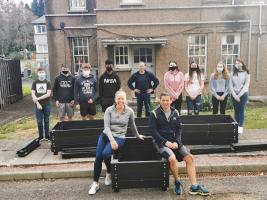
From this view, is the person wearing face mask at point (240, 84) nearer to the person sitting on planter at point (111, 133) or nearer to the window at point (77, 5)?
the person sitting on planter at point (111, 133)

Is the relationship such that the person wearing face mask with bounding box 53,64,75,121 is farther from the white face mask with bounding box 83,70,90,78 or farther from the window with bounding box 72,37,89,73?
the window with bounding box 72,37,89,73

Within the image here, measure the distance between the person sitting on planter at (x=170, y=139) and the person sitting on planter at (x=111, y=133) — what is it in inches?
16.7

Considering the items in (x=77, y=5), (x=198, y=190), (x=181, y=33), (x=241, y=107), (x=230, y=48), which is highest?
(x=77, y=5)

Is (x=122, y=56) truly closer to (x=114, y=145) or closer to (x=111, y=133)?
(x=111, y=133)

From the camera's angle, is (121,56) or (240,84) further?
(121,56)

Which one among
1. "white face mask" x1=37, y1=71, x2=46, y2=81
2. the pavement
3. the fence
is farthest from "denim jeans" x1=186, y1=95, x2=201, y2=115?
the fence

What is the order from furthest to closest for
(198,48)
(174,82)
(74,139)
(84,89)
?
(198,48) → (174,82) → (84,89) → (74,139)

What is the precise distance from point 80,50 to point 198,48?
6.39m

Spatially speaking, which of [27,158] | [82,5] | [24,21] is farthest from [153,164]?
[24,21]

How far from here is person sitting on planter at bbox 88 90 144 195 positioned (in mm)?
5898

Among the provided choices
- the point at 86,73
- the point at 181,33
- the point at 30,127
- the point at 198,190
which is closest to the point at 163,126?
the point at 198,190

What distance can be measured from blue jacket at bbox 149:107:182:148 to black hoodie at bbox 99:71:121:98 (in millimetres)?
2801

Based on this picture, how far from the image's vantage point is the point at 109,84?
8.56 metres

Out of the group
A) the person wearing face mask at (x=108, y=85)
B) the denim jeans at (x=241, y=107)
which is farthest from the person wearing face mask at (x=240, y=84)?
the person wearing face mask at (x=108, y=85)
